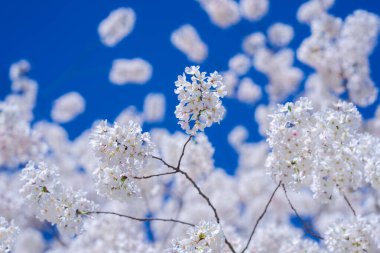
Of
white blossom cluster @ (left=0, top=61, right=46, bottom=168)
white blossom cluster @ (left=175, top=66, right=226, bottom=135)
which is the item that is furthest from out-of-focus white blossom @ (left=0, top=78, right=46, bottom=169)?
white blossom cluster @ (left=175, top=66, right=226, bottom=135)

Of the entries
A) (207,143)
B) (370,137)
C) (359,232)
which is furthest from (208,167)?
(359,232)

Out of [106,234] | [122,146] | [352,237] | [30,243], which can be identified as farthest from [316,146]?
[30,243]

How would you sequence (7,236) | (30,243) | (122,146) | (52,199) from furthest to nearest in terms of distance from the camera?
(30,243), (7,236), (52,199), (122,146)

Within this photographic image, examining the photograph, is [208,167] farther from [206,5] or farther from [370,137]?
[206,5]

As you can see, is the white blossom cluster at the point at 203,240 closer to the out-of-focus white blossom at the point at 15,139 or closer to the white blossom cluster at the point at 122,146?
the white blossom cluster at the point at 122,146

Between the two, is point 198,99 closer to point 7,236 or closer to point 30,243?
point 7,236

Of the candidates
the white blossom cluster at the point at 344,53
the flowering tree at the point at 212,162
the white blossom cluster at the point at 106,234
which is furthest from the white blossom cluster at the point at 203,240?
the white blossom cluster at the point at 344,53
